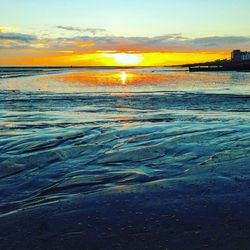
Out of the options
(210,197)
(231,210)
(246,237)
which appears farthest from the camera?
(210,197)

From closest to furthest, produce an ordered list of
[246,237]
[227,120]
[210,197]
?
[246,237] < [210,197] < [227,120]

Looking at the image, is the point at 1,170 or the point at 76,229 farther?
the point at 1,170

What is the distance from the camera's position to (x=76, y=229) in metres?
4.48

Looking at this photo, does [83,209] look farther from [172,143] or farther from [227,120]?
[227,120]

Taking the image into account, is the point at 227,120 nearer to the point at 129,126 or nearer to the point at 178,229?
the point at 129,126

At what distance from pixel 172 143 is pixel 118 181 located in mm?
3444

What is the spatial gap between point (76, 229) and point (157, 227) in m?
1.01

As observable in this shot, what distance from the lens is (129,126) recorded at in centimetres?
1252

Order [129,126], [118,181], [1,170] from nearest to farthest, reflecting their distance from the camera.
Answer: [118,181] < [1,170] < [129,126]

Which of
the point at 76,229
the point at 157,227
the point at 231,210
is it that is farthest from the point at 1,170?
the point at 231,210

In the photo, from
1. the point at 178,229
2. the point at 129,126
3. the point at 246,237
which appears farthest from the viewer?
the point at 129,126

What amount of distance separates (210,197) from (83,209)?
1.95 meters

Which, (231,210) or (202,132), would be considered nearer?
(231,210)

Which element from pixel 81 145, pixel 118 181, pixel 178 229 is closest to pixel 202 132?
pixel 81 145
